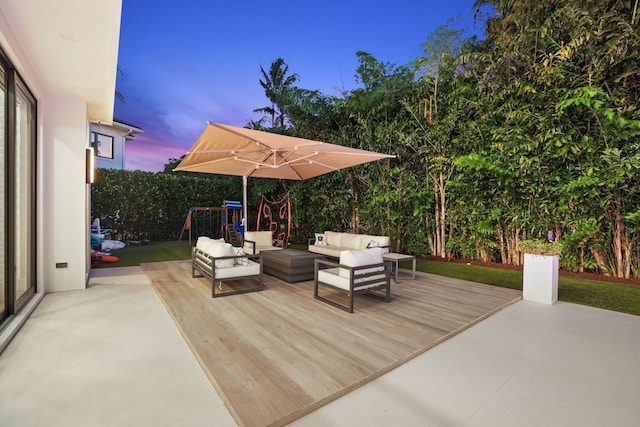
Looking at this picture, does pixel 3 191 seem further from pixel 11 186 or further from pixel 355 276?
pixel 355 276

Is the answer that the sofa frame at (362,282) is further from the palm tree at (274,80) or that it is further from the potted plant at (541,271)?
the palm tree at (274,80)

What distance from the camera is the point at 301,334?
10.9 ft

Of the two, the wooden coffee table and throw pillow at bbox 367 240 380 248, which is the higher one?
throw pillow at bbox 367 240 380 248

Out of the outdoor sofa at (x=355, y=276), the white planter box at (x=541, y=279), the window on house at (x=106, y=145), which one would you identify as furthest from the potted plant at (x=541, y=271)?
the window on house at (x=106, y=145)

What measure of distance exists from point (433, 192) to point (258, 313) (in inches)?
221

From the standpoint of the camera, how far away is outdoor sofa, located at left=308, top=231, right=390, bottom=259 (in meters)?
6.44

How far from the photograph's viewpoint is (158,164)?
22.4 m

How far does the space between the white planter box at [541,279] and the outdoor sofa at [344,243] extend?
2.46 metres

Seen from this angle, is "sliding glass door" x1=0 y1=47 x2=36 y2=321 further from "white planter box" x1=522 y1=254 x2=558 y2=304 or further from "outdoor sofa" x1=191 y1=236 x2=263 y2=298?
"white planter box" x1=522 y1=254 x2=558 y2=304

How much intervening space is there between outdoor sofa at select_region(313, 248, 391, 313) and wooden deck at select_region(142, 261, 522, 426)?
8.6 inches

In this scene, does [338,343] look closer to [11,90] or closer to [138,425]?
[138,425]

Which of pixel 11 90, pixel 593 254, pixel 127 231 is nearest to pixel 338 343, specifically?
pixel 11 90

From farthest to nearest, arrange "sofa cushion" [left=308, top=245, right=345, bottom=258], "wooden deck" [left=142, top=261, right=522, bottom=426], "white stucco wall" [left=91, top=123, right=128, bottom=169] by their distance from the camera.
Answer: "white stucco wall" [left=91, top=123, right=128, bottom=169] < "sofa cushion" [left=308, top=245, right=345, bottom=258] < "wooden deck" [left=142, top=261, right=522, bottom=426]

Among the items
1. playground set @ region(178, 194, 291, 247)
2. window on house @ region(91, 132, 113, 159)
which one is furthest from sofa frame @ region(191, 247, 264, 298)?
window on house @ region(91, 132, 113, 159)
